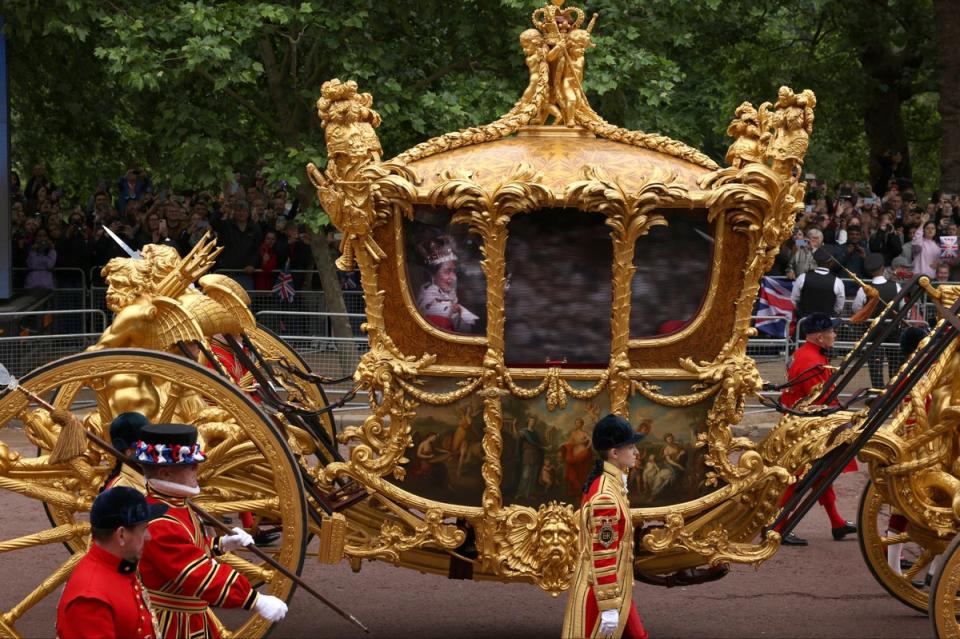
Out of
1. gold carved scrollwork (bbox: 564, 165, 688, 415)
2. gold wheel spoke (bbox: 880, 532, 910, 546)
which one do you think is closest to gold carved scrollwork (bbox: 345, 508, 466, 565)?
gold carved scrollwork (bbox: 564, 165, 688, 415)

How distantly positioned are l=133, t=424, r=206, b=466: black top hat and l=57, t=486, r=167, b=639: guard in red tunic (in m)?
0.96

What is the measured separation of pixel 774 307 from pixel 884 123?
9.21 metres

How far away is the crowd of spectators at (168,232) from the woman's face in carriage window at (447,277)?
8.39 metres

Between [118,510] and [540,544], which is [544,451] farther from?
[118,510]

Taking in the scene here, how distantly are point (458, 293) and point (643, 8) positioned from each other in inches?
300

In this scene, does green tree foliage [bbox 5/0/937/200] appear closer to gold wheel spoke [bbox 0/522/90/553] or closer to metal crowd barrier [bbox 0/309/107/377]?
metal crowd barrier [bbox 0/309/107/377]

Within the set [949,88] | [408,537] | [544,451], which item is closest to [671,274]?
[544,451]

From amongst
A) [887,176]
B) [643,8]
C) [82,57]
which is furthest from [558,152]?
[887,176]

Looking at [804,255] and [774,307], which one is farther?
[804,255]

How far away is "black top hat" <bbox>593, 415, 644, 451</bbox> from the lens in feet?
22.3

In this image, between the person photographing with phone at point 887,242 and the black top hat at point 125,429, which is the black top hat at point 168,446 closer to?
the black top hat at point 125,429

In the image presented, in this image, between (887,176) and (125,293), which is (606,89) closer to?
(125,293)

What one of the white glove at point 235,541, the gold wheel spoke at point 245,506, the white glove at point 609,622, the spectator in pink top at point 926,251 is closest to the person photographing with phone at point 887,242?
the spectator in pink top at point 926,251

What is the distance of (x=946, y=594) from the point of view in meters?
7.40
